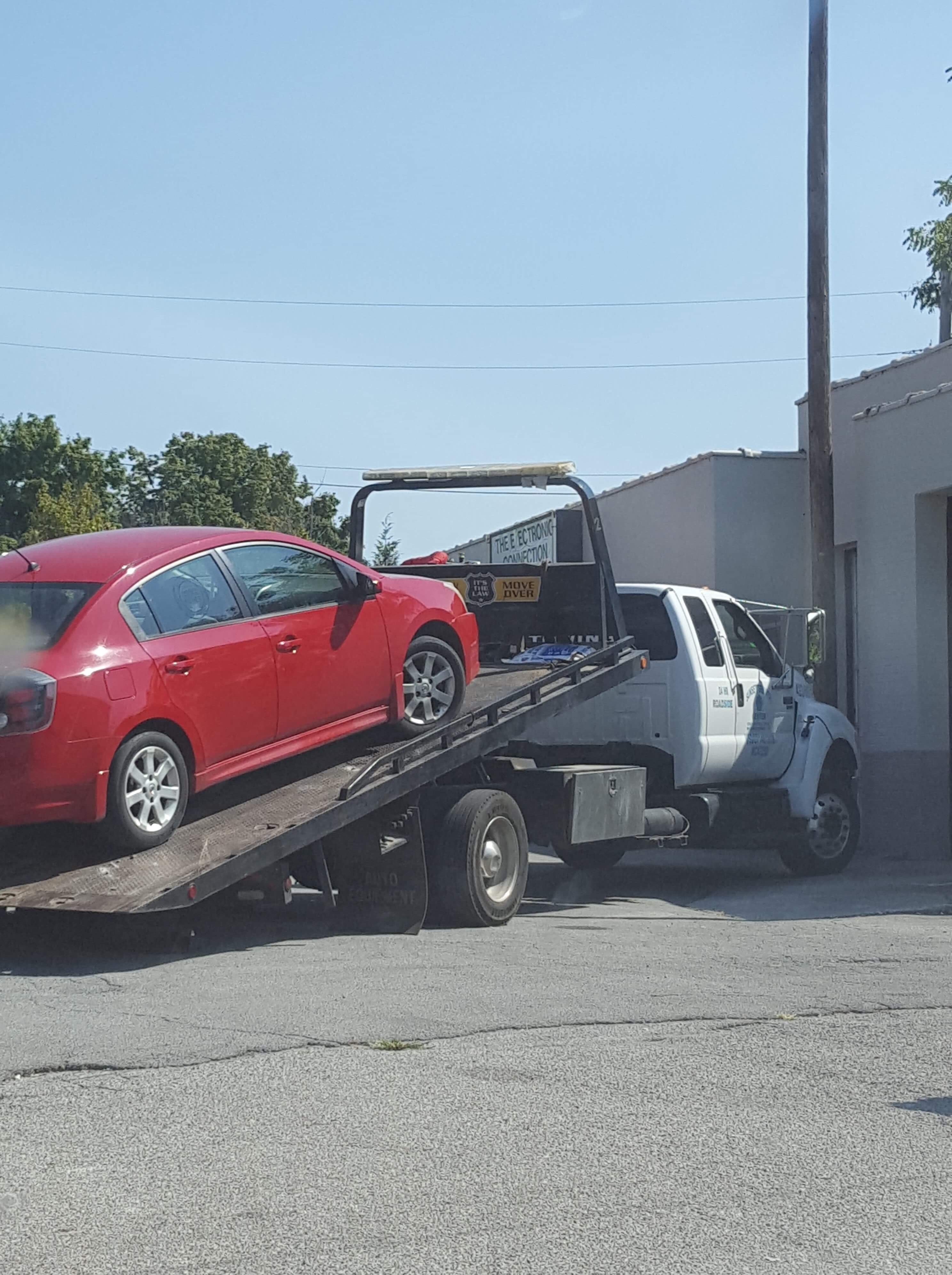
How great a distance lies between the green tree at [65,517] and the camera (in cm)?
3234

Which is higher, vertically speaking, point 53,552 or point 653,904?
point 53,552

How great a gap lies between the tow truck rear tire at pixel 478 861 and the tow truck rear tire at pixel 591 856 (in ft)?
9.18

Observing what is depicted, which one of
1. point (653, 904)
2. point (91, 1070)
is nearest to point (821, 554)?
point (653, 904)

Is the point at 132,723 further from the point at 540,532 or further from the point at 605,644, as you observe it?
the point at 540,532

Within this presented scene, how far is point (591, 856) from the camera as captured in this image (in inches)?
538

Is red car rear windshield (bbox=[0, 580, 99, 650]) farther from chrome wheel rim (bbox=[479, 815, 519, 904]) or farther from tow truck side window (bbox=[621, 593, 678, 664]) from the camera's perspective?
tow truck side window (bbox=[621, 593, 678, 664])

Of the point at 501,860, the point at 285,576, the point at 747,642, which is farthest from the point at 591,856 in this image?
the point at 285,576

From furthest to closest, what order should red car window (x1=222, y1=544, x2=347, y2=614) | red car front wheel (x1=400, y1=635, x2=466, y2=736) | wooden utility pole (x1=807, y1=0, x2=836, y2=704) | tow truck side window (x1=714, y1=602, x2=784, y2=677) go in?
wooden utility pole (x1=807, y1=0, x2=836, y2=704) < tow truck side window (x1=714, y1=602, x2=784, y2=677) < red car front wheel (x1=400, y1=635, x2=466, y2=736) < red car window (x1=222, y1=544, x2=347, y2=614)

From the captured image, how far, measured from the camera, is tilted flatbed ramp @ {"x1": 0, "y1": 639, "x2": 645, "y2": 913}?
297 inches

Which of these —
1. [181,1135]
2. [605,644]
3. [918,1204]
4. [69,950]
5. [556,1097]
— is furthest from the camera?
[605,644]

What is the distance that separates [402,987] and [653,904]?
15.9 feet

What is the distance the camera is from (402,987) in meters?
7.37

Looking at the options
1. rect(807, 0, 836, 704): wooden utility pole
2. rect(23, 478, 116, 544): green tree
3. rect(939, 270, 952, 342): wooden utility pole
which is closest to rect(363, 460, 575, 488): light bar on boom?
rect(807, 0, 836, 704): wooden utility pole

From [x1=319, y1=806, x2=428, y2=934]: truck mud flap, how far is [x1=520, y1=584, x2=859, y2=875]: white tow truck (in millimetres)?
2538
